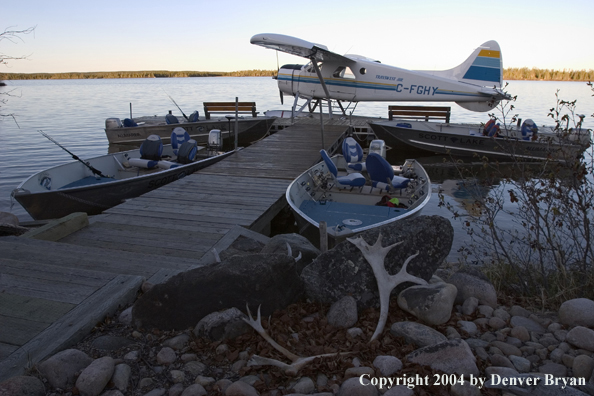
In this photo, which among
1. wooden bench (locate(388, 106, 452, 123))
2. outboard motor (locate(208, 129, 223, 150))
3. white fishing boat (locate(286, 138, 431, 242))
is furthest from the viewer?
wooden bench (locate(388, 106, 452, 123))

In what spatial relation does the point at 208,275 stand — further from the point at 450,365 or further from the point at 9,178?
the point at 9,178

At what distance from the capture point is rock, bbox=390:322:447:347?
2.81 m

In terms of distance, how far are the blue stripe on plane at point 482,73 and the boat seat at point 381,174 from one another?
54.4ft

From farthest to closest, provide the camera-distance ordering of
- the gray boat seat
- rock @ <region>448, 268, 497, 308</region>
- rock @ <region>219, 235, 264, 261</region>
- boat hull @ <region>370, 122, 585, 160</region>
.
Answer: boat hull @ <region>370, 122, 585, 160</region>
the gray boat seat
rock @ <region>219, 235, 264, 261</region>
rock @ <region>448, 268, 497, 308</region>

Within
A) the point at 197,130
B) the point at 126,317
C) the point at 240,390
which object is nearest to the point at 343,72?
the point at 197,130

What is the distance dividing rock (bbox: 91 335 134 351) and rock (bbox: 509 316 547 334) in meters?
2.77

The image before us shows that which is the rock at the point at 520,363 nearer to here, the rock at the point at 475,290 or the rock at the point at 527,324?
the rock at the point at 527,324

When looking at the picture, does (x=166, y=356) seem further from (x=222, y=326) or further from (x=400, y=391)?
(x=400, y=391)

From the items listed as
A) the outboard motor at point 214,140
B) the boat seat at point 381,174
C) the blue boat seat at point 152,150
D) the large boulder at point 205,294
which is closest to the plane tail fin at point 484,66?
the outboard motor at point 214,140

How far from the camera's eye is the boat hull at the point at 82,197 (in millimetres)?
7941

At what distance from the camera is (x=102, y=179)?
32.6ft

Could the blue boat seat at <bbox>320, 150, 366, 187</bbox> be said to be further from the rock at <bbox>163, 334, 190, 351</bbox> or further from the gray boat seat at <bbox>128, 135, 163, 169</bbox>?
the rock at <bbox>163, 334, 190, 351</bbox>

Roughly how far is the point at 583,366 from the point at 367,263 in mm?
1476

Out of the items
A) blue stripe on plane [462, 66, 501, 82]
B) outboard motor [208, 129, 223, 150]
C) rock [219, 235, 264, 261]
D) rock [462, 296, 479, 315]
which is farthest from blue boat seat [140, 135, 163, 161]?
blue stripe on plane [462, 66, 501, 82]
